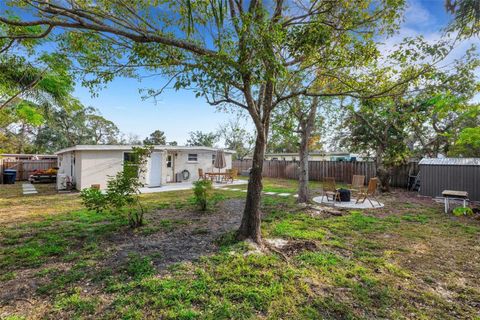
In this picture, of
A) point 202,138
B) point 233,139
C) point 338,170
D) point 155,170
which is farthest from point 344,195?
point 202,138

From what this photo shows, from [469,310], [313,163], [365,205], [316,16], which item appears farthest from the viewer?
[313,163]

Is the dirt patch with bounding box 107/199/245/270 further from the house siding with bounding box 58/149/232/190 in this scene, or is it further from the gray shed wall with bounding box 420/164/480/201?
the gray shed wall with bounding box 420/164/480/201

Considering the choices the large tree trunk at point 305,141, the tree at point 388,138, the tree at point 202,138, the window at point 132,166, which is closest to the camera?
the window at point 132,166

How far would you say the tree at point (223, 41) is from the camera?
3.37 metres

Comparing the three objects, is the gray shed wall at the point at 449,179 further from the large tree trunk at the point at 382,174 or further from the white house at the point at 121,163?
the white house at the point at 121,163

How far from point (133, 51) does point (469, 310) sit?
18.9 feet

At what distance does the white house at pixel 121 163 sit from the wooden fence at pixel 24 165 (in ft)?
10.2

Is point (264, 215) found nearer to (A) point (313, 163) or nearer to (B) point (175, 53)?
(B) point (175, 53)

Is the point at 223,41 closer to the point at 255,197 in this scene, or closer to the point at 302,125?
the point at 255,197

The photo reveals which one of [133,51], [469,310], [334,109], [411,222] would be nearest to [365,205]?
[411,222]

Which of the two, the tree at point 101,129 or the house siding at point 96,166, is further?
the tree at point 101,129

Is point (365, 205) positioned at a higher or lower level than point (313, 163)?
lower

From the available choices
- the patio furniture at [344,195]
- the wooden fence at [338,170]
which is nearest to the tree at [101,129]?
the wooden fence at [338,170]

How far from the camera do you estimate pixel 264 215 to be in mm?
6633
